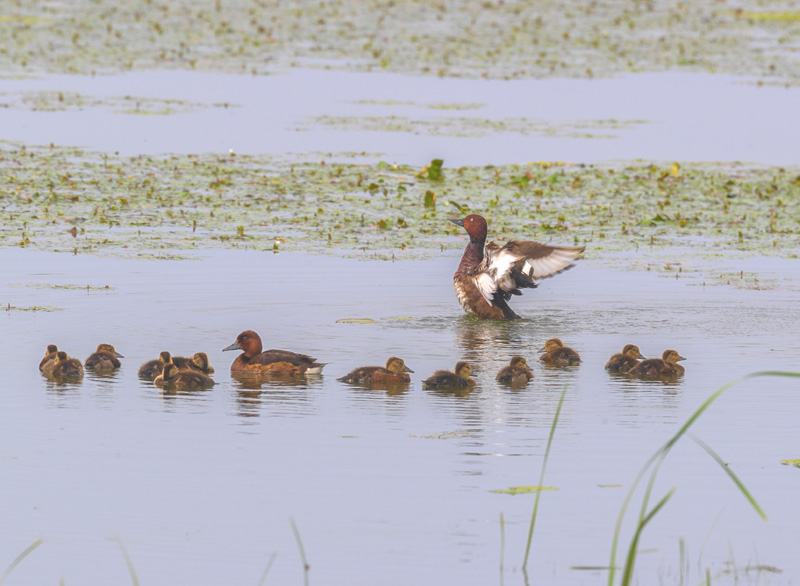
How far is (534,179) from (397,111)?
8.01m

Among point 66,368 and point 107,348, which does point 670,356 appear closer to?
point 107,348

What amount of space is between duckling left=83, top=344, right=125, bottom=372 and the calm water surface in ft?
0.62

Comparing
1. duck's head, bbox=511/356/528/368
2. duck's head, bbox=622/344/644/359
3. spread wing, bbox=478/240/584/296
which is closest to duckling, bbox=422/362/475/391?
duck's head, bbox=511/356/528/368

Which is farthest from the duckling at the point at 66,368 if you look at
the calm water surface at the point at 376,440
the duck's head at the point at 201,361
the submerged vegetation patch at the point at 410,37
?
the submerged vegetation patch at the point at 410,37

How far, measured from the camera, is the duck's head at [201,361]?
12055 mm

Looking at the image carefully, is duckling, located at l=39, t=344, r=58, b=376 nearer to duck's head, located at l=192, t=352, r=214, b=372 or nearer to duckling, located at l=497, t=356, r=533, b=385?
duck's head, located at l=192, t=352, r=214, b=372

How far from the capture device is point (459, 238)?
19.4 meters

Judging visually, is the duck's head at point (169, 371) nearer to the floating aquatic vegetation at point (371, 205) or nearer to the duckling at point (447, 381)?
the duckling at point (447, 381)

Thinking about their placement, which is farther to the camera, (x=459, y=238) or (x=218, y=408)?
(x=459, y=238)

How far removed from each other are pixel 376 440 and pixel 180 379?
2.30 metres

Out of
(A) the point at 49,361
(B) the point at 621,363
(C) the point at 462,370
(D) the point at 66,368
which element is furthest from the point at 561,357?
(A) the point at 49,361

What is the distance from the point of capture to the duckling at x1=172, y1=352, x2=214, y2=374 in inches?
468

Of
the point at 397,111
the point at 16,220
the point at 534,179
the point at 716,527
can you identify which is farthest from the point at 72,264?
the point at 397,111

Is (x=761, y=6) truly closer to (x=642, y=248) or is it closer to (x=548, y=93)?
(x=548, y=93)
